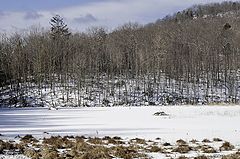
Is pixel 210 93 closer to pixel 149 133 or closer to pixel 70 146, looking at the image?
pixel 149 133

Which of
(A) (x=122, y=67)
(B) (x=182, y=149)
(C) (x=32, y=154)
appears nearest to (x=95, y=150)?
(C) (x=32, y=154)

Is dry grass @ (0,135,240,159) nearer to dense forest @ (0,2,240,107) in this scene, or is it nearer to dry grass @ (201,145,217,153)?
dry grass @ (201,145,217,153)

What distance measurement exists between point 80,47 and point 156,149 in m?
95.5

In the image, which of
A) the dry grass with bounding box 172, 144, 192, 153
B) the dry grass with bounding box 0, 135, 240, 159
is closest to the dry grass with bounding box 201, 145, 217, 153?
the dry grass with bounding box 0, 135, 240, 159

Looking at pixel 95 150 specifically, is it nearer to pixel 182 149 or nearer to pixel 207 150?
pixel 182 149

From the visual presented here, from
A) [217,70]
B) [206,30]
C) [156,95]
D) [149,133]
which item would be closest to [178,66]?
[217,70]

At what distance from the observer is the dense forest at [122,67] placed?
8645 centimetres

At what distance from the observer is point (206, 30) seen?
12900 centimetres

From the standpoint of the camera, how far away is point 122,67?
105 m

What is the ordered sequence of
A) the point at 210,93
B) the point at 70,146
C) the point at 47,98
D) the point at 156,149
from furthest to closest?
1. the point at 210,93
2. the point at 47,98
3. the point at 70,146
4. the point at 156,149

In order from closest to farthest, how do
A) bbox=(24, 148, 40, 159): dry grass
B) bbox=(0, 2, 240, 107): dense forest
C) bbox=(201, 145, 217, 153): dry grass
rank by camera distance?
bbox=(24, 148, 40, 159): dry grass → bbox=(201, 145, 217, 153): dry grass → bbox=(0, 2, 240, 107): dense forest

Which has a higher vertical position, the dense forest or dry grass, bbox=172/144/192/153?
A: the dense forest

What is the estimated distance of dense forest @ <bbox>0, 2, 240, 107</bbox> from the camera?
3404 inches

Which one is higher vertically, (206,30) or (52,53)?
(206,30)
